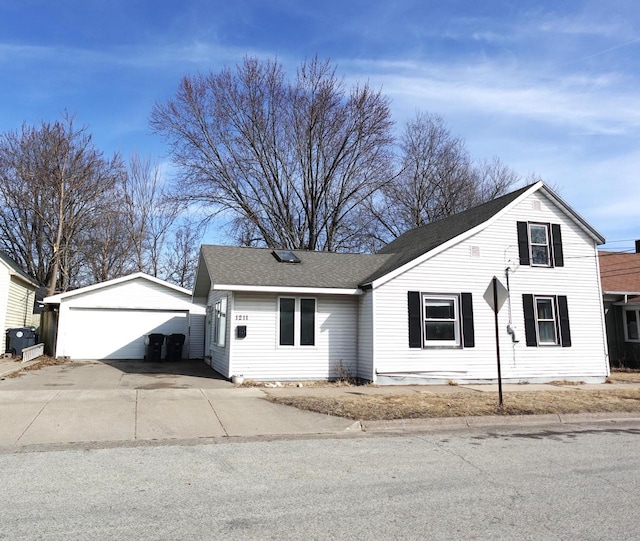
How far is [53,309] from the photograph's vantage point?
22438 millimetres

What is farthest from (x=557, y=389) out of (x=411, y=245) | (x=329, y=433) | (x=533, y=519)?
(x=533, y=519)

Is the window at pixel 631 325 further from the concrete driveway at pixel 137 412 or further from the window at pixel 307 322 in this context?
the concrete driveway at pixel 137 412

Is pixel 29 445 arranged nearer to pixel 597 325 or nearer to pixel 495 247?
pixel 495 247

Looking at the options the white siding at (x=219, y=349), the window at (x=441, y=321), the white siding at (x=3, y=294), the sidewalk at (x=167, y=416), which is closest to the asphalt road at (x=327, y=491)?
the sidewalk at (x=167, y=416)

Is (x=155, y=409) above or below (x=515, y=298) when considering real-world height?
below

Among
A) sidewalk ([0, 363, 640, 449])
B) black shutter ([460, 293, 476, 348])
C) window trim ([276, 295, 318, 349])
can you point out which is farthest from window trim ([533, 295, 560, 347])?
window trim ([276, 295, 318, 349])

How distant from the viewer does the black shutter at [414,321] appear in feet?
47.8

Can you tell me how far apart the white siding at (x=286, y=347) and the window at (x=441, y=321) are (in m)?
2.16

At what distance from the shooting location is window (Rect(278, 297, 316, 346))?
14656 mm

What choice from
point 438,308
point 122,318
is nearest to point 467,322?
point 438,308

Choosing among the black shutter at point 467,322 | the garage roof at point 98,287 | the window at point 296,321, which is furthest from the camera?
the garage roof at point 98,287

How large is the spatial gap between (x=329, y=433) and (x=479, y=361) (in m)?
8.03

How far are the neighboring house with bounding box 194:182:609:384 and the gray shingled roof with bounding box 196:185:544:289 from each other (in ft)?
0.22

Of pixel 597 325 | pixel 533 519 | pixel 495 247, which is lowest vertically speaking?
pixel 533 519
